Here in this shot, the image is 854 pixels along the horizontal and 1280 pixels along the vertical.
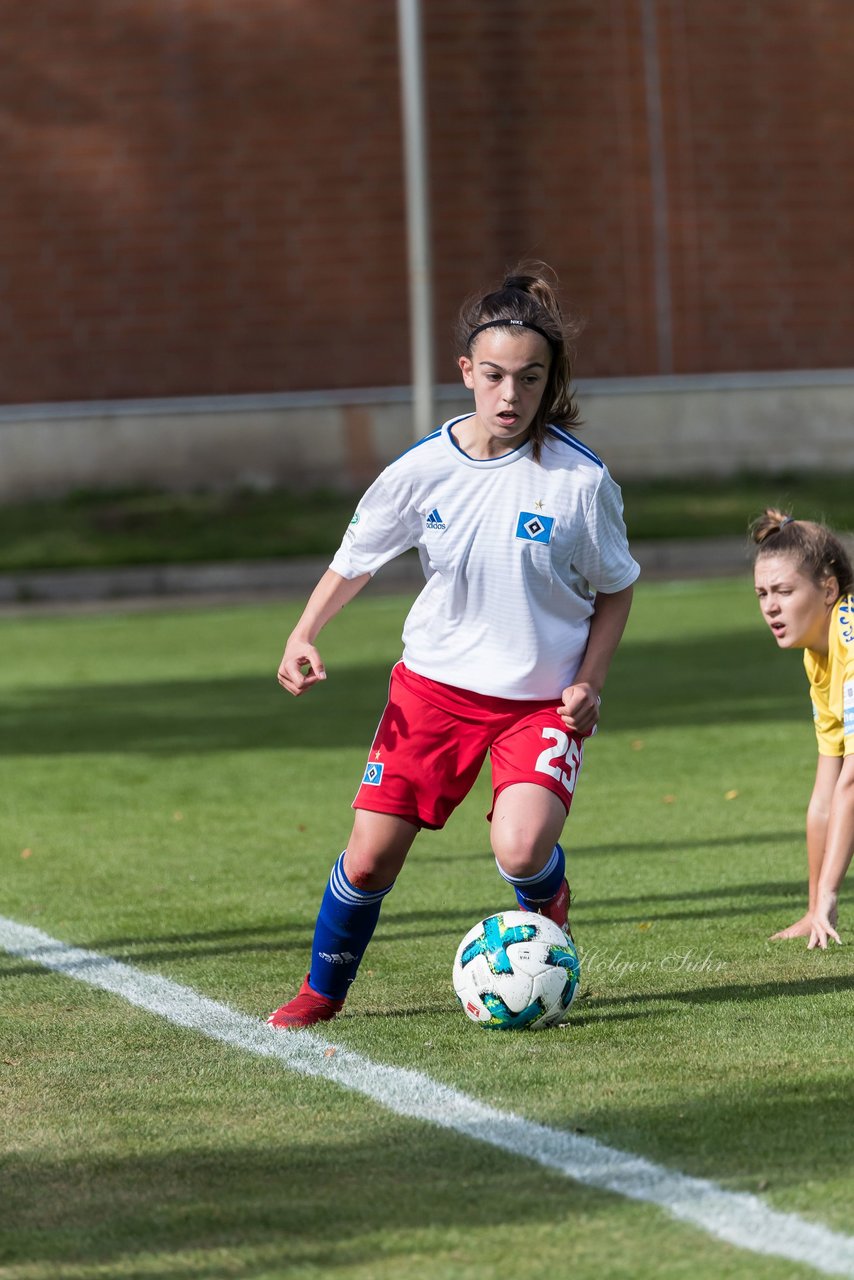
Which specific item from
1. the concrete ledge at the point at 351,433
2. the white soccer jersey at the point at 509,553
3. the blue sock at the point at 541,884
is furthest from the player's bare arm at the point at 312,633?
the concrete ledge at the point at 351,433

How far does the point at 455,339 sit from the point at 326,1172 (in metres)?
2.30

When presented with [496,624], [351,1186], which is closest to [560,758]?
[496,624]

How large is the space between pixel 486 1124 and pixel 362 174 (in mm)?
24292

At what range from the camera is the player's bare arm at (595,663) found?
4516mm

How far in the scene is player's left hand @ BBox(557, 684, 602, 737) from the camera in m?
4.50

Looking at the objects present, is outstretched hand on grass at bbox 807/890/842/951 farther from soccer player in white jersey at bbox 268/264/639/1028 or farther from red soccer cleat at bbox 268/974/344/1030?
red soccer cleat at bbox 268/974/344/1030

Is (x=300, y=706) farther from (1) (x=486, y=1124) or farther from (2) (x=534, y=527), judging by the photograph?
(1) (x=486, y=1124)

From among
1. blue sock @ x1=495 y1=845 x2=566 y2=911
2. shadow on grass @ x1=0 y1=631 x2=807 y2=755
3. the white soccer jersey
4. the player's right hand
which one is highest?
the white soccer jersey

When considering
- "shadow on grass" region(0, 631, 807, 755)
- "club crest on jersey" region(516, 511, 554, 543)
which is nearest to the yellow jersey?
"club crest on jersey" region(516, 511, 554, 543)

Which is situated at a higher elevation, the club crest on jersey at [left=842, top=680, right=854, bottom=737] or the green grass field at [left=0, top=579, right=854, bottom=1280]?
the club crest on jersey at [left=842, top=680, right=854, bottom=737]

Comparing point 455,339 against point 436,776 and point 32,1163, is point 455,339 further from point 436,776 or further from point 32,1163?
point 32,1163

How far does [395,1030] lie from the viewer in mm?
4570

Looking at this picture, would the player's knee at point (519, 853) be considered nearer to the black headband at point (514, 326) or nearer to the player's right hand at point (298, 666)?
the player's right hand at point (298, 666)

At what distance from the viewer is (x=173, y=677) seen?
45.4 feet
